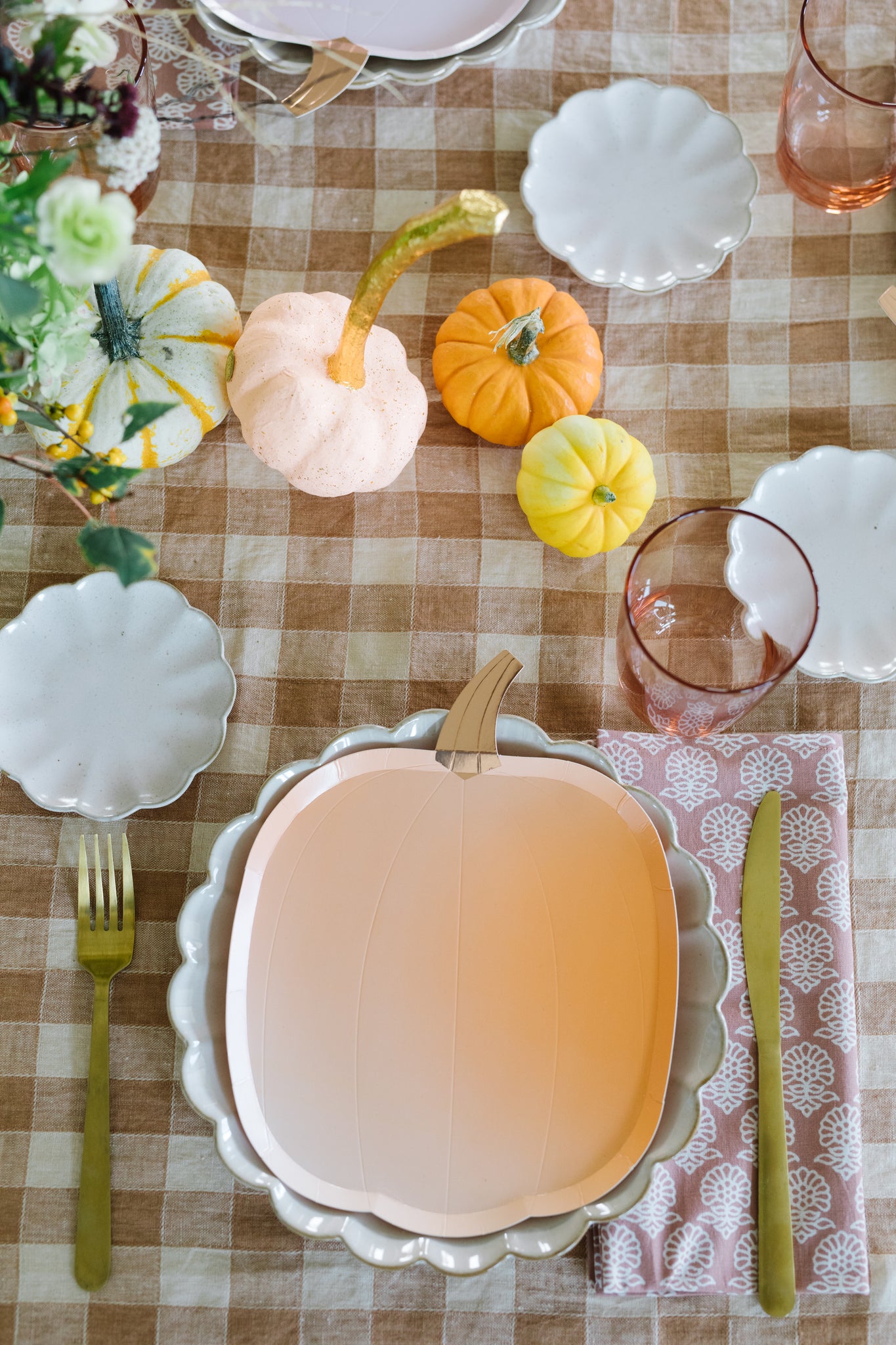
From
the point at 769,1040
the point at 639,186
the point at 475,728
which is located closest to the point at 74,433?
the point at 475,728

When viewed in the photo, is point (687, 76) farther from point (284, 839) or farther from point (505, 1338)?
point (505, 1338)

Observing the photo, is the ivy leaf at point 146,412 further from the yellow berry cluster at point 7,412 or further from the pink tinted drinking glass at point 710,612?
the pink tinted drinking glass at point 710,612

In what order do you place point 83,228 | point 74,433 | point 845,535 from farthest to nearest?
point 845,535 → point 74,433 → point 83,228

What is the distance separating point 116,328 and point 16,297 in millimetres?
341

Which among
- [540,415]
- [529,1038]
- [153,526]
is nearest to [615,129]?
[540,415]

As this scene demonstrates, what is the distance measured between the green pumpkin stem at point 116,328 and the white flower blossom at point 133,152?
0.29m

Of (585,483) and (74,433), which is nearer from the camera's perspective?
(74,433)

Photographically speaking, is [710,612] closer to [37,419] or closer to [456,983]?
[456,983]

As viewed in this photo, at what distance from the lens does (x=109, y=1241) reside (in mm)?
896

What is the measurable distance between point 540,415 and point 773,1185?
2.46 feet

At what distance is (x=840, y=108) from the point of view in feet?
3.45

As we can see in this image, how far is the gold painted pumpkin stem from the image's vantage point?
68cm

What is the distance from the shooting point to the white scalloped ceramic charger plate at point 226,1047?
802 millimetres

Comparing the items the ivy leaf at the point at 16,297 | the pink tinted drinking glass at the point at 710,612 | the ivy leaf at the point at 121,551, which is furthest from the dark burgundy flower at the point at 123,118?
the pink tinted drinking glass at the point at 710,612
